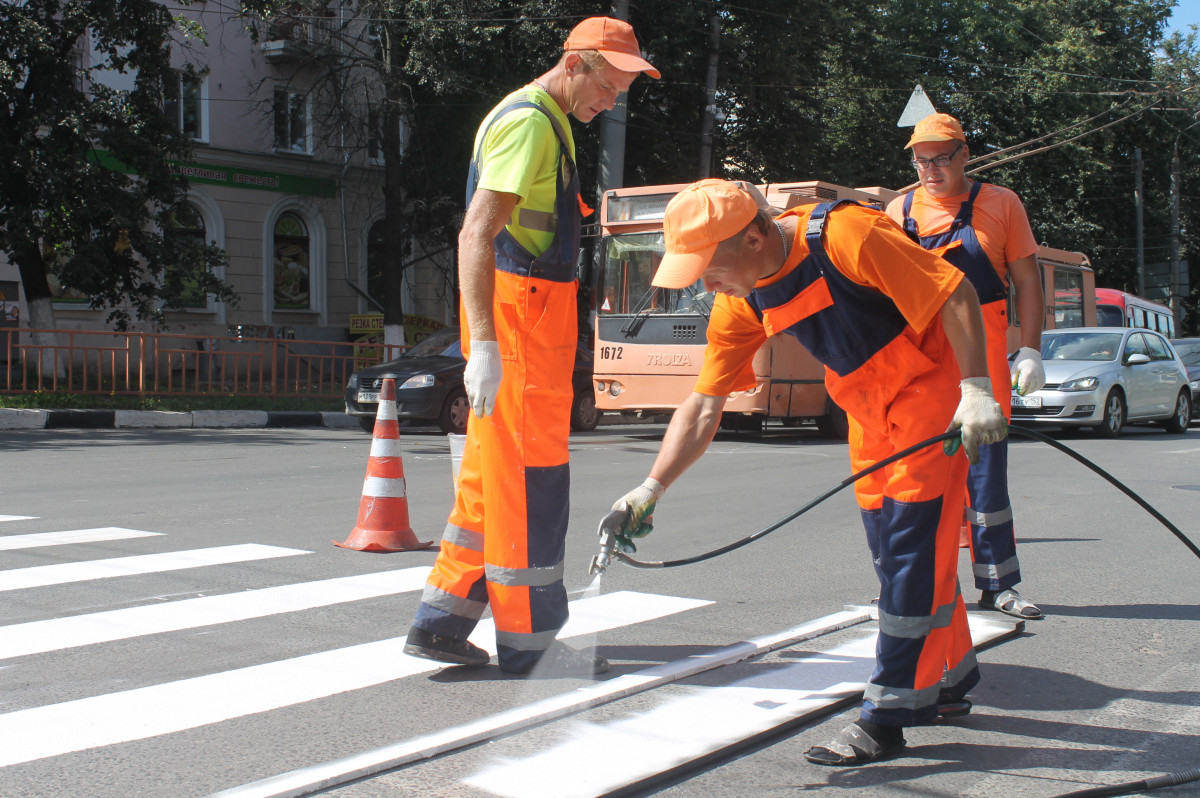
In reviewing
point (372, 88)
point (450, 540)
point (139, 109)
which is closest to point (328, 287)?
point (372, 88)

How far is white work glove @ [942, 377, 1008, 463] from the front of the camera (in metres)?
2.85

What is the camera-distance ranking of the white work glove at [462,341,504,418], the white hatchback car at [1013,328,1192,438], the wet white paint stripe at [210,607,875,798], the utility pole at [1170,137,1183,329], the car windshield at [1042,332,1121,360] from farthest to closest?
the utility pole at [1170,137,1183,329] → the car windshield at [1042,332,1121,360] → the white hatchback car at [1013,328,1192,438] → the white work glove at [462,341,504,418] → the wet white paint stripe at [210,607,875,798]

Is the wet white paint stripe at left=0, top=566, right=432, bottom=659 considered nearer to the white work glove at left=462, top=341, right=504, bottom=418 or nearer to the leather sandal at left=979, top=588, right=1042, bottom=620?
the white work glove at left=462, top=341, right=504, bottom=418

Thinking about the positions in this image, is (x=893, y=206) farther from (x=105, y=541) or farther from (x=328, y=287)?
(x=328, y=287)

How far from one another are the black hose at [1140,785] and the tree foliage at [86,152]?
17.6 meters

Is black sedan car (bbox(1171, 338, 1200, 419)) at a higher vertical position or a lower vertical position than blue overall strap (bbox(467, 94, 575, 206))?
lower

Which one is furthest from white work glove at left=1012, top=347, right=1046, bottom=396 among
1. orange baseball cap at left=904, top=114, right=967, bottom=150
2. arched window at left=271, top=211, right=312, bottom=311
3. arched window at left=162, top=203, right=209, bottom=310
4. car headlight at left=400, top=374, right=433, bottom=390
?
arched window at left=271, top=211, right=312, bottom=311

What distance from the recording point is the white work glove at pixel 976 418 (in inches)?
112

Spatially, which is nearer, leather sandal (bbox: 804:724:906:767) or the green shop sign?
leather sandal (bbox: 804:724:906:767)

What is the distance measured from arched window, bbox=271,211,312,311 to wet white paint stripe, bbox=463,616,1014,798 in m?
25.8

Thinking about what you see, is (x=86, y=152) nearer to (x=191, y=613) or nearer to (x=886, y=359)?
(x=191, y=613)

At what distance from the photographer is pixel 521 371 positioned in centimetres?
353

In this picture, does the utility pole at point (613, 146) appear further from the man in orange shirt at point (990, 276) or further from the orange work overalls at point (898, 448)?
the orange work overalls at point (898, 448)

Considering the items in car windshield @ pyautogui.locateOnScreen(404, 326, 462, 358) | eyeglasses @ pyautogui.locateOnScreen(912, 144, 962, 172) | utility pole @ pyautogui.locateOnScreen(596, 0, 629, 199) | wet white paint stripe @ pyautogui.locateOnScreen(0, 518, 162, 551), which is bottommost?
wet white paint stripe @ pyautogui.locateOnScreen(0, 518, 162, 551)
